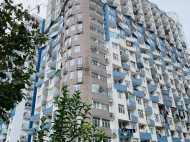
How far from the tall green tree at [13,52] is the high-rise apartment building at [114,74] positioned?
20.5 meters

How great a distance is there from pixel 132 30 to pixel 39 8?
1597 inches

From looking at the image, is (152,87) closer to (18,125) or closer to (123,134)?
(123,134)

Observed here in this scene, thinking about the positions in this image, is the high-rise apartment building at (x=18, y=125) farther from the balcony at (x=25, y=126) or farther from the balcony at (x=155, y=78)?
the balcony at (x=155, y=78)

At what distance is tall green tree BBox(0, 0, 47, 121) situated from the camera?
6926 millimetres

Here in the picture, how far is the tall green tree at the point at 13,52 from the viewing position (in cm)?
693

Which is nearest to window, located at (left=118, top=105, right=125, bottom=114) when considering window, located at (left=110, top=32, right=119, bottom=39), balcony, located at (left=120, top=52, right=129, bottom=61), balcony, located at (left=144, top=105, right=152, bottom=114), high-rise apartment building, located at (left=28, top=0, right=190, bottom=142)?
high-rise apartment building, located at (left=28, top=0, right=190, bottom=142)

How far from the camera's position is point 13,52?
737 centimetres

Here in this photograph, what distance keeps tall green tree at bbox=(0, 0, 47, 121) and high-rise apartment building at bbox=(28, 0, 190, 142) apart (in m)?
20.5

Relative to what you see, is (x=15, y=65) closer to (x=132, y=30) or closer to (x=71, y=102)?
(x=71, y=102)

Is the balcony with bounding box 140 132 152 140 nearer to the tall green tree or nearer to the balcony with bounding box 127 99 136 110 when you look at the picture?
the balcony with bounding box 127 99 136 110

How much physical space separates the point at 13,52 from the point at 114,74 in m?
26.3

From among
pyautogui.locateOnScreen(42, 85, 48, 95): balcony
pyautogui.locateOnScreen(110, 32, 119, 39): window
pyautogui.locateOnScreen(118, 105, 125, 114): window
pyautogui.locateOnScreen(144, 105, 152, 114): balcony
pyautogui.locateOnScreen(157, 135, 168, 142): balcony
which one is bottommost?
pyautogui.locateOnScreen(157, 135, 168, 142): balcony

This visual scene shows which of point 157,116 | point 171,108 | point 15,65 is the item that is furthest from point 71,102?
point 171,108

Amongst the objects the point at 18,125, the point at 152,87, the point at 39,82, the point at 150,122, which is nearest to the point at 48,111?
the point at 39,82
